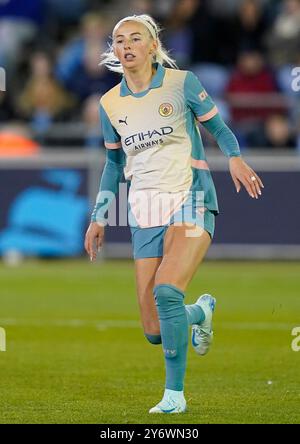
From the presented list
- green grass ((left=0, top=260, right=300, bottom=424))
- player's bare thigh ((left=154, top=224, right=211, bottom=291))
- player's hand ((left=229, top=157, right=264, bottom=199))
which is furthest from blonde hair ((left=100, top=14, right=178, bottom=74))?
green grass ((left=0, top=260, right=300, bottom=424))

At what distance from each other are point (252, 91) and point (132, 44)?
38.5 ft

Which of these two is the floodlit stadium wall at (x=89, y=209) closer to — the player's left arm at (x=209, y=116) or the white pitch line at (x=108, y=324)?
the white pitch line at (x=108, y=324)

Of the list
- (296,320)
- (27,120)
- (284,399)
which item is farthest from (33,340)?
(27,120)

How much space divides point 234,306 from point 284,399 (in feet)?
19.6

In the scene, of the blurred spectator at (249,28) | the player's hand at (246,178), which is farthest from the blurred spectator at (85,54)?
the player's hand at (246,178)

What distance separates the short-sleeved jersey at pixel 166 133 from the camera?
8.09 m

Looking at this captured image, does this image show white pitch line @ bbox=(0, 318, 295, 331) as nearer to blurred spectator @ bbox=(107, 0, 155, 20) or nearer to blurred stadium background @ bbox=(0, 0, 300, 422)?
blurred stadium background @ bbox=(0, 0, 300, 422)

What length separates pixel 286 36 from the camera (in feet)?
67.4

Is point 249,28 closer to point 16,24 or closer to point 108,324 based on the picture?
point 16,24

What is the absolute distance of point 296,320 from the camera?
13.1m

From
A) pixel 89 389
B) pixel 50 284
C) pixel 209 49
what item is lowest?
pixel 50 284

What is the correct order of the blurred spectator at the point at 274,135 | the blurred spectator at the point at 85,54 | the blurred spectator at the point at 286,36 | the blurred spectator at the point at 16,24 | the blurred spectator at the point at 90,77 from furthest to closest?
1. the blurred spectator at the point at 16,24
2. the blurred spectator at the point at 286,36
3. the blurred spectator at the point at 85,54
4. the blurred spectator at the point at 90,77
5. the blurred spectator at the point at 274,135

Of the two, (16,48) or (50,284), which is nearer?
(50,284)
